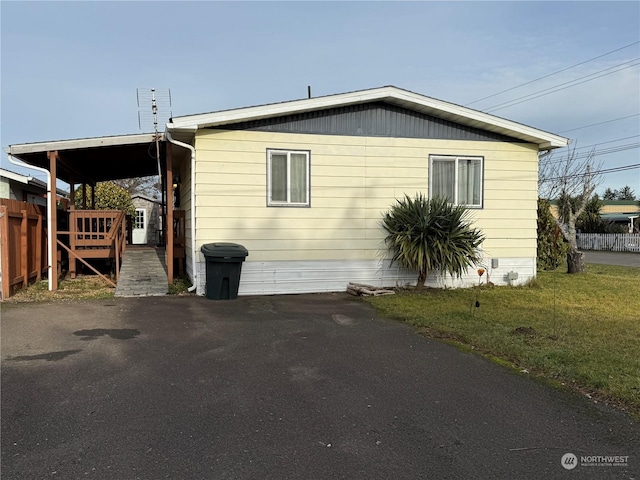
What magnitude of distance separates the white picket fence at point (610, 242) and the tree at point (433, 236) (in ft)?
91.9

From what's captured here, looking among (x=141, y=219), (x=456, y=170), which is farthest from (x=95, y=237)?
(x=141, y=219)

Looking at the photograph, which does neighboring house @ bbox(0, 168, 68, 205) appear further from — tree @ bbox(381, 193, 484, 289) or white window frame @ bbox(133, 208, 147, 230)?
white window frame @ bbox(133, 208, 147, 230)

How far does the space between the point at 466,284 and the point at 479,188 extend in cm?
234

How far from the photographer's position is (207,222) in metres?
9.57

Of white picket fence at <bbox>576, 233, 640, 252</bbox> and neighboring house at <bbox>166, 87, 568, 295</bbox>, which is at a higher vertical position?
neighboring house at <bbox>166, 87, 568, 295</bbox>

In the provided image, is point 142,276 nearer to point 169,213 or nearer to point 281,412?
point 169,213

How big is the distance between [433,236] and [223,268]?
14.6 feet

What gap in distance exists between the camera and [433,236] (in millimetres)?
9961

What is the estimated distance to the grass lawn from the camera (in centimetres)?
462

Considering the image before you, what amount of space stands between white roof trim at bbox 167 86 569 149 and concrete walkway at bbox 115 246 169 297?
10.9ft

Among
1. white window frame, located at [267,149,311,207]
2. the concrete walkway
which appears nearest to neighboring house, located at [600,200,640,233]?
white window frame, located at [267,149,311,207]

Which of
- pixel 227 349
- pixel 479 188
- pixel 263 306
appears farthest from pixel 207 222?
pixel 479 188

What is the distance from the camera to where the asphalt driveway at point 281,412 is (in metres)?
3.00

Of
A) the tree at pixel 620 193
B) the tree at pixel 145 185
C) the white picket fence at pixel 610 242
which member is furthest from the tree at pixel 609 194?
the tree at pixel 145 185
